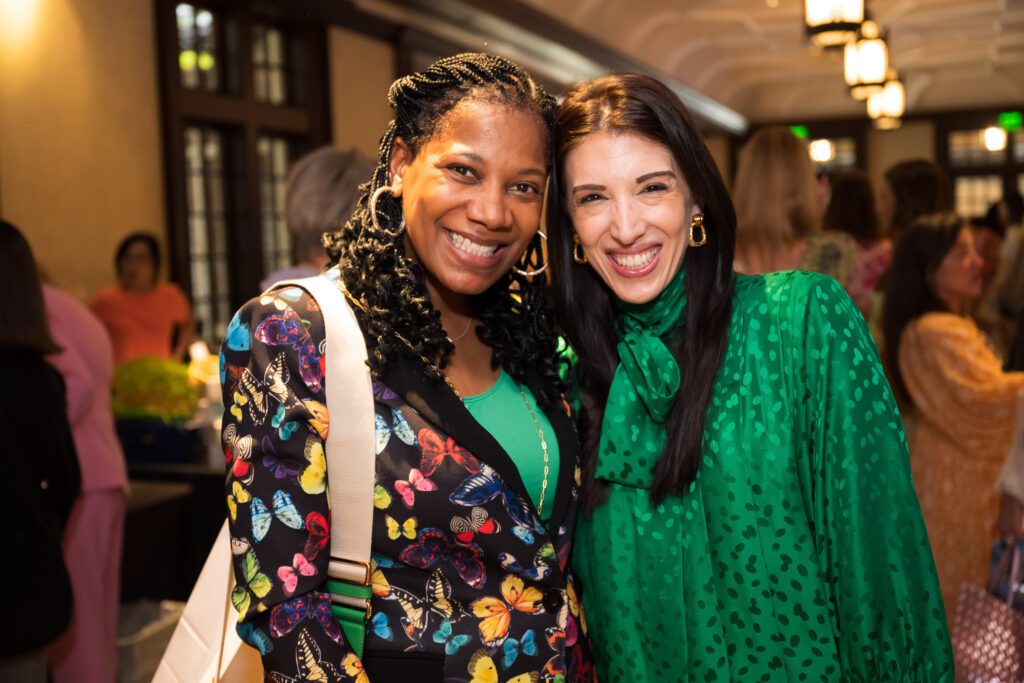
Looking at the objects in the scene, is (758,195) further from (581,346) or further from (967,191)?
(967,191)

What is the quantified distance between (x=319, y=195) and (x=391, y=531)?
2119mm

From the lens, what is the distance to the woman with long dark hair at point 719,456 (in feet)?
5.44

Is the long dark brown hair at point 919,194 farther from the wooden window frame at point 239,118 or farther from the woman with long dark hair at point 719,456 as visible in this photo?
the wooden window frame at point 239,118

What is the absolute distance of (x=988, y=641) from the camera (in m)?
2.48

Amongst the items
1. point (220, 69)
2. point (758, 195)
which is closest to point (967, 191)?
point (220, 69)

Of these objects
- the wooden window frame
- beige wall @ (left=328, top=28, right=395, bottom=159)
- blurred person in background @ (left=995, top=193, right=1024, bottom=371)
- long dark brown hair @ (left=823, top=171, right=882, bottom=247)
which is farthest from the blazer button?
beige wall @ (left=328, top=28, right=395, bottom=159)

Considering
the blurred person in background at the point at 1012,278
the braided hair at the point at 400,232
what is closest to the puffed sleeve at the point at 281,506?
A: the braided hair at the point at 400,232

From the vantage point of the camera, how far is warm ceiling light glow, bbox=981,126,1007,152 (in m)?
17.7

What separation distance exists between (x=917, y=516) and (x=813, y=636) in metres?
0.25

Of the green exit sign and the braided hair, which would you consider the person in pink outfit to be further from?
the green exit sign

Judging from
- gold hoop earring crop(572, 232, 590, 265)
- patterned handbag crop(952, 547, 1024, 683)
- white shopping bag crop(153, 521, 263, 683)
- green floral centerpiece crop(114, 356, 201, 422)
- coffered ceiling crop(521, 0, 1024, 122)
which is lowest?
patterned handbag crop(952, 547, 1024, 683)

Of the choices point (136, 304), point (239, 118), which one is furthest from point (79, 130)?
point (239, 118)

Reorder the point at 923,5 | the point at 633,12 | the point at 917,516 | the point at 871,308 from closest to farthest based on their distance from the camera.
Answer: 1. the point at 917,516
2. the point at 871,308
3. the point at 633,12
4. the point at 923,5

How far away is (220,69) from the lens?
25.1 ft
